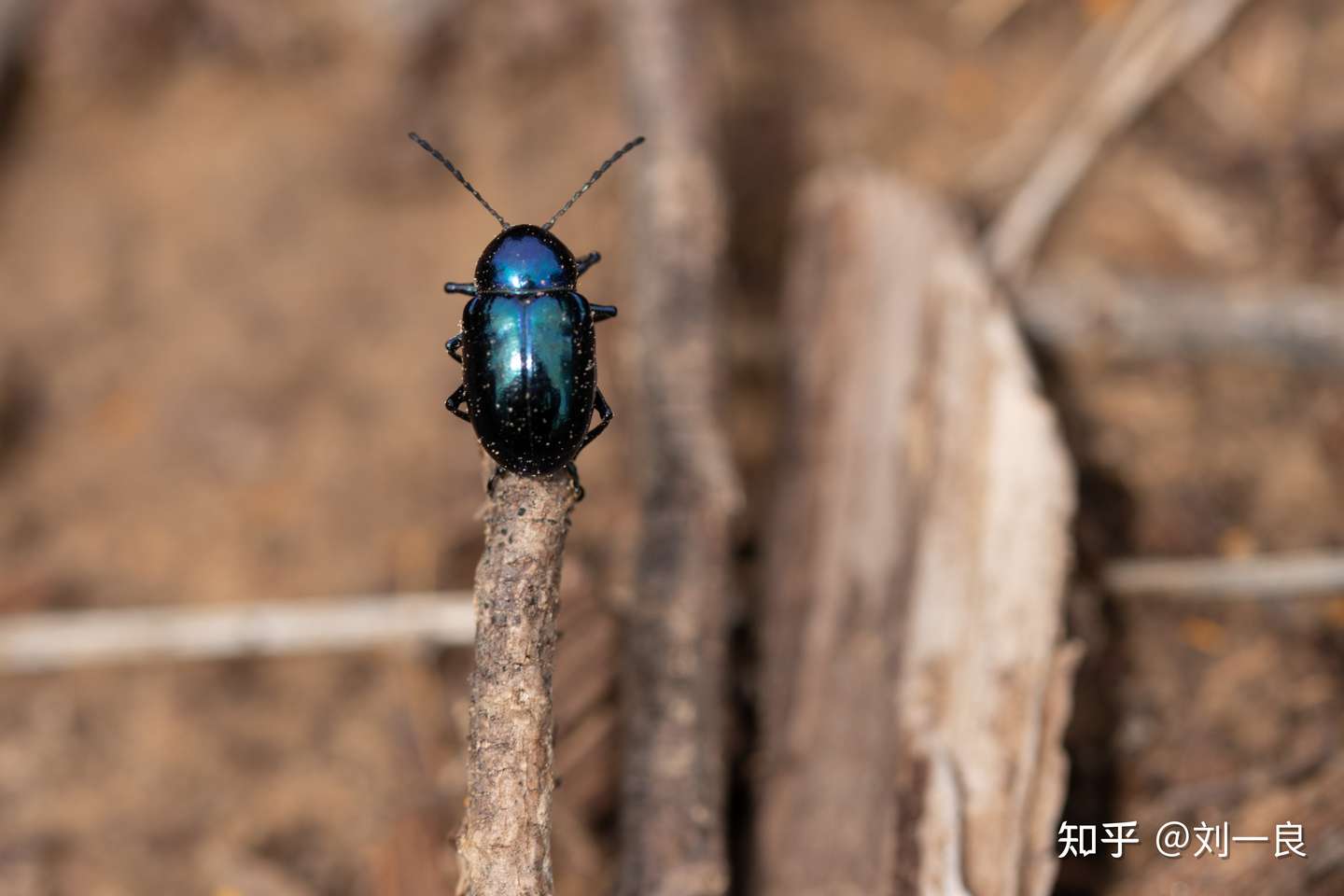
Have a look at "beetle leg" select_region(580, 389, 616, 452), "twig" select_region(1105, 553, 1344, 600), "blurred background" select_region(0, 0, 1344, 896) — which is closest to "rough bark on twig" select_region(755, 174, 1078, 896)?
"blurred background" select_region(0, 0, 1344, 896)

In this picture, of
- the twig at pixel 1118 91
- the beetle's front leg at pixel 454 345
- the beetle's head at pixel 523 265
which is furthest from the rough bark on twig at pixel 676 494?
the twig at pixel 1118 91

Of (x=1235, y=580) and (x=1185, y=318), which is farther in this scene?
(x=1185, y=318)

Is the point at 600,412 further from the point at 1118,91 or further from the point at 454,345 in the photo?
the point at 1118,91

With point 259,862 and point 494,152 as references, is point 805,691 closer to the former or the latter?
point 259,862

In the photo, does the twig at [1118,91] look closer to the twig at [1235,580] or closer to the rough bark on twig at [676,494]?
the rough bark on twig at [676,494]

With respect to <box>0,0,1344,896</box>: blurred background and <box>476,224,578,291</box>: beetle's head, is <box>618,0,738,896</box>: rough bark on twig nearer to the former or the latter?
<box>0,0,1344,896</box>: blurred background

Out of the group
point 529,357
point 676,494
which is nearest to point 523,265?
point 529,357
